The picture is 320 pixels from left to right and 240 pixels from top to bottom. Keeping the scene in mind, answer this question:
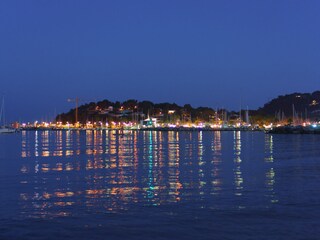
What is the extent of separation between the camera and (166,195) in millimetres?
17203

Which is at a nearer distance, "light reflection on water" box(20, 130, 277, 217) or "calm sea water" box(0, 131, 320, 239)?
"calm sea water" box(0, 131, 320, 239)

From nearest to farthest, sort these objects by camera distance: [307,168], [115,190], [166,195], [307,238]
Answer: [307,238] < [166,195] < [115,190] < [307,168]

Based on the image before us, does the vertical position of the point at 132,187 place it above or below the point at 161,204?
above

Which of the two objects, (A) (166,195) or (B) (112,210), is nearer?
(B) (112,210)

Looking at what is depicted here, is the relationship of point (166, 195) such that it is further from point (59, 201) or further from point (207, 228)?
point (207, 228)

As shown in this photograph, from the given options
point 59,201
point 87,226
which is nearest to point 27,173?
point 59,201

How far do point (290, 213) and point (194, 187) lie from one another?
5841 millimetres

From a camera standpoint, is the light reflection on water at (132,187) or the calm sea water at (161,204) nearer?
the calm sea water at (161,204)

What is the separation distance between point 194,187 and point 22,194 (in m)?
6.53

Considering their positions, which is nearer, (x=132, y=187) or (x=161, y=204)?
(x=161, y=204)

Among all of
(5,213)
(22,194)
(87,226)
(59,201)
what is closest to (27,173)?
(22,194)

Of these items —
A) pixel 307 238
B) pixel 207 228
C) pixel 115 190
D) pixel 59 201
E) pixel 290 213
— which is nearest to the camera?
pixel 307 238

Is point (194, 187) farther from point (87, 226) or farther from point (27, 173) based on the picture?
point (27, 173)

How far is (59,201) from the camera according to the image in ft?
52.8
